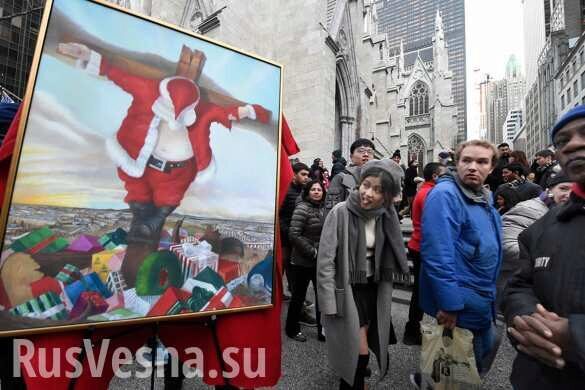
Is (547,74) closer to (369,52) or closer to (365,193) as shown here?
(369,52)

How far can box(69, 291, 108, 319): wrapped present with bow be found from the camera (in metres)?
1.30

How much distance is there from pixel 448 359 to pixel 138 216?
6.38 feet

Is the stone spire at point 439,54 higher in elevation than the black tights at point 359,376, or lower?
higher

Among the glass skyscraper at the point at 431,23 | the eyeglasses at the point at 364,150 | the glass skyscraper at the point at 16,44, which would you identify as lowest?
the eyeglasses at the point at 364,150

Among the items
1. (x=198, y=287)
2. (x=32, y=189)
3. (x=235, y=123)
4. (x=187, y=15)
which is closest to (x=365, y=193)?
(x=235, y=123)

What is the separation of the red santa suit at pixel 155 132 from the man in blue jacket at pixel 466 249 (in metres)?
1.59

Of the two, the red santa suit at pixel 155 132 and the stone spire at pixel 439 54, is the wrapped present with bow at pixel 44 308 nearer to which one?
the red santa suit at pixel 155 132

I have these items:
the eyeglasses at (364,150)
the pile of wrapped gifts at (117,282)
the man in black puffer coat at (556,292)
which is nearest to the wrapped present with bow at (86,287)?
the pile of wrapped gifts at (117,282)

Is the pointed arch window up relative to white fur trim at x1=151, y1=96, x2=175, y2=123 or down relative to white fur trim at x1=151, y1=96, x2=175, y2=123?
up

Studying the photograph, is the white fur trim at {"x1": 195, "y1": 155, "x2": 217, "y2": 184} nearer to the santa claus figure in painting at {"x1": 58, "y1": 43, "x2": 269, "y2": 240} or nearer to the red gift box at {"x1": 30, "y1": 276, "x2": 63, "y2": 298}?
the santa claus figure in painting at {"x1": 58, "y1": 43, "x2": 269, "y2": 240}

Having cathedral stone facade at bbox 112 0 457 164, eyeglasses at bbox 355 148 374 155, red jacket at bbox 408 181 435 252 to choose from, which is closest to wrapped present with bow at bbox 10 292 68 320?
eyeglasses at bbox 355 148 374 155

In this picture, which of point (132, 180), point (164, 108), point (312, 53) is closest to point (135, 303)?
point (132, 180)

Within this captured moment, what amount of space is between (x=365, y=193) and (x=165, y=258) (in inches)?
55.4

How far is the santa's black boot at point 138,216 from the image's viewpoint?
1443mm
